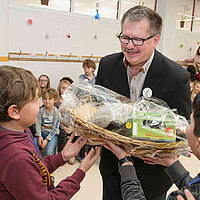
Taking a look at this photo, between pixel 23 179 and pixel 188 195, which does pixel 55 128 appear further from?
pixel 188 195

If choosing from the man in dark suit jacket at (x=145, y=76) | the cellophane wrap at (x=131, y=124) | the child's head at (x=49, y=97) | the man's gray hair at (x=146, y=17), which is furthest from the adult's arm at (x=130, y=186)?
the child's head at (x=49, y=97)

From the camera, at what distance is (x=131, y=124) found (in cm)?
104

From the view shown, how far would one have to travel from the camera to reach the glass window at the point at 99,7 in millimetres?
5383

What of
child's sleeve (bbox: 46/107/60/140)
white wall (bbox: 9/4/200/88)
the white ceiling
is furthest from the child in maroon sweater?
the white ceiling

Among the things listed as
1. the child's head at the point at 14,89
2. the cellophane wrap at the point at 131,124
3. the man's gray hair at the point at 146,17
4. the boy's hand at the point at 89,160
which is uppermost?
the man's gray hair at the point at 146,17

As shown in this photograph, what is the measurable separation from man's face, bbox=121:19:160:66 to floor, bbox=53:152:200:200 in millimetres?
1954

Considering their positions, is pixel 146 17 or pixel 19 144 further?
pixel 146 17

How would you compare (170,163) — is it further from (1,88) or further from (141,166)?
(1,88)

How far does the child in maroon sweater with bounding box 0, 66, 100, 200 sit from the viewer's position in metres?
1.00

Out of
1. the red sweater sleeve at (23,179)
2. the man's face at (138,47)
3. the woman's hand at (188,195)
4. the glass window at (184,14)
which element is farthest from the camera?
the glass window at (184,14)

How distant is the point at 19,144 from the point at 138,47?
0.81 meters

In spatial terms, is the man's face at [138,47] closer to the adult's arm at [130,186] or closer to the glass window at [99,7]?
the adult's arm at [130,186]

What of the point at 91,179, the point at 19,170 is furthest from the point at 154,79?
the point at 91,179

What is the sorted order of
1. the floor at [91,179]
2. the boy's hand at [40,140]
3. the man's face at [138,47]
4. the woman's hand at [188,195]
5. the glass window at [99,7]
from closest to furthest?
1. the woman's hand at [188,195]
2. the man's face at [138,47]
3. the floor at [91,179]
4. the boy's hand at [40,140]
5. the glass window at [99,7]
